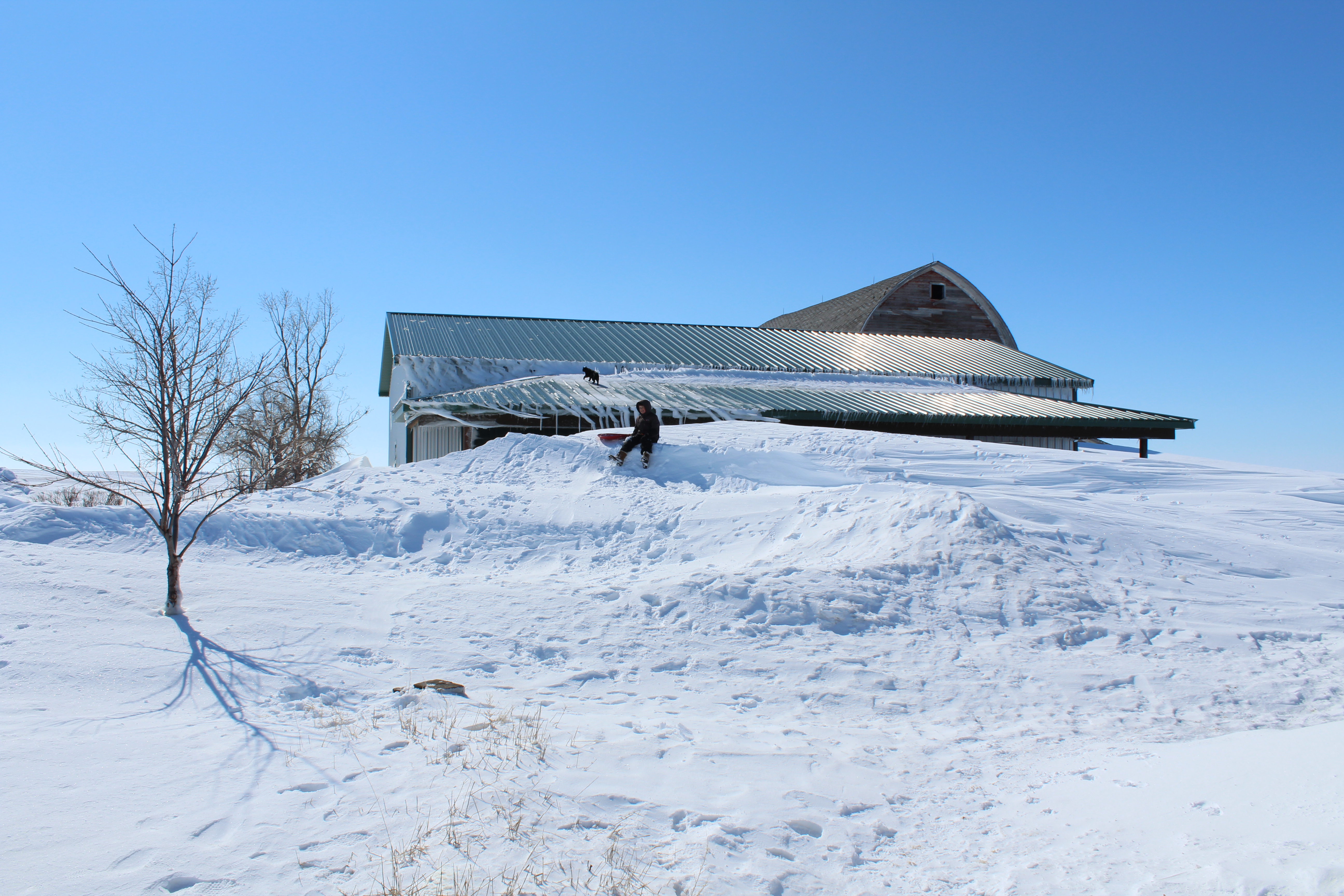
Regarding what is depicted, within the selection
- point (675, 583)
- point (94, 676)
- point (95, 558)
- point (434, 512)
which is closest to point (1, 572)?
point (95, 558)

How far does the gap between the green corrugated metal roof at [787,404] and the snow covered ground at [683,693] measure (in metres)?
3.90

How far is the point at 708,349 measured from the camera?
21.4 meters

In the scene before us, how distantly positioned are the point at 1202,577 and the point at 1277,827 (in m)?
5.30

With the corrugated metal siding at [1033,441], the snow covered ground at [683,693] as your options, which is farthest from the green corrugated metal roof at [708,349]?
the snow covered ground at [683,693]

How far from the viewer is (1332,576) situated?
8.13 meters

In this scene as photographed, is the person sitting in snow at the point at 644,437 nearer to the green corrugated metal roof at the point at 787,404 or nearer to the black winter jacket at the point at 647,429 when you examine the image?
the black winter jacket at the point at 647,429

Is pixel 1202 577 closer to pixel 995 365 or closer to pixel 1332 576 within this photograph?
pixel 1332 576

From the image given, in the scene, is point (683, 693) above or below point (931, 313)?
below

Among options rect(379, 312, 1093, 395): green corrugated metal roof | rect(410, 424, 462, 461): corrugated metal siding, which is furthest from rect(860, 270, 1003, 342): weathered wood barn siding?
rect(410, 424, 462, 461): corrugated metal siding

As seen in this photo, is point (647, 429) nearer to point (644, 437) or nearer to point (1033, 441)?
point (644, 437)

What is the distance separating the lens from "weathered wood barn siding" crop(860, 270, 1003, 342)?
3164 cm

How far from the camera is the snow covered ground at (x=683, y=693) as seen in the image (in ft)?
11.2

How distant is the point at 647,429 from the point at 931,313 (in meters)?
23.4

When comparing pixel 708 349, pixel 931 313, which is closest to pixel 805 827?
pixel 708 349
